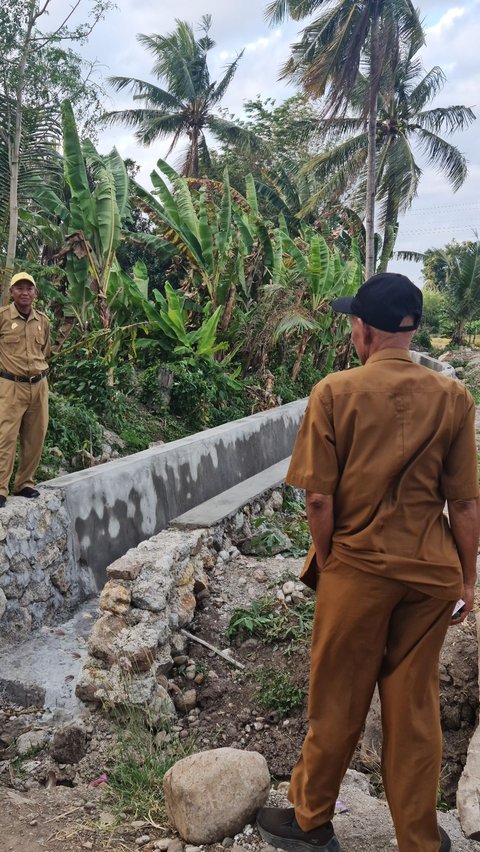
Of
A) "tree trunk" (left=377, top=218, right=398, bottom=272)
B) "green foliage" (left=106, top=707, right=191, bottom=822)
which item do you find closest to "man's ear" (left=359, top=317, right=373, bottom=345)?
"green foliage" (left=106, top=707, right=191, bottom=822)

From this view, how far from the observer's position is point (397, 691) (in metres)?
2.45

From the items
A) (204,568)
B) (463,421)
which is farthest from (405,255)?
(463,421)

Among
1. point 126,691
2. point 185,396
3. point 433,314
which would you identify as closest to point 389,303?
point 126,691

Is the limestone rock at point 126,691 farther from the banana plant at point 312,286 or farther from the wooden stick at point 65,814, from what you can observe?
the banana plant at point 312,286

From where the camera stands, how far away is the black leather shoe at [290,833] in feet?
8.46

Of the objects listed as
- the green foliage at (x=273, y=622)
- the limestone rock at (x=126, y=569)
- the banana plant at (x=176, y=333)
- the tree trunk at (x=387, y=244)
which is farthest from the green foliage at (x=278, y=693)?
the tree trunk at (x=387, y=244)

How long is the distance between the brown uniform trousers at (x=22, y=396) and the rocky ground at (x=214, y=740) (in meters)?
1.61

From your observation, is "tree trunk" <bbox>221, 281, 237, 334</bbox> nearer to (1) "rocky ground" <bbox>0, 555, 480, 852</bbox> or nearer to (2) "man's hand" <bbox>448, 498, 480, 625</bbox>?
(1) "rocky ground" <bbox>0, 555, 480, 852</bbox>

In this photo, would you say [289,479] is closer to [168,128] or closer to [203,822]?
[203,822]

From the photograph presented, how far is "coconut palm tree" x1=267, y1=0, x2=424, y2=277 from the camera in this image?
1948 centimetres

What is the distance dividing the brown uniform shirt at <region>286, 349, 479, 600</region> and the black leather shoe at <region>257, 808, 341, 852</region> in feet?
3.15

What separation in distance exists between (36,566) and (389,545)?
11.2 ft

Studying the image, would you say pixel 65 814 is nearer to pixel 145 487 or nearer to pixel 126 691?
pixel 126 691

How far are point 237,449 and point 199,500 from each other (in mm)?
1238
